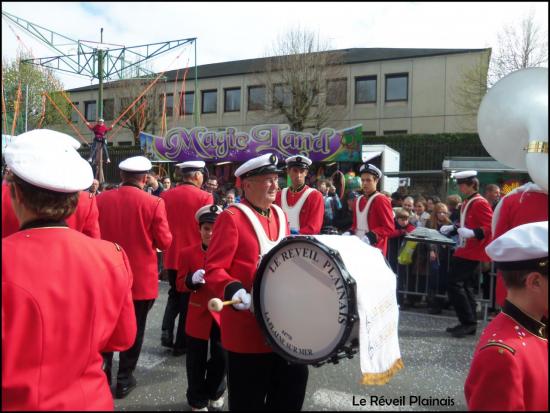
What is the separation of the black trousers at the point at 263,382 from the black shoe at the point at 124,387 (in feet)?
5.29

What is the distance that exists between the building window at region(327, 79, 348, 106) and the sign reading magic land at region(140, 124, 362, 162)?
12.1 m

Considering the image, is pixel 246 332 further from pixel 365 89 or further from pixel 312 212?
pixel 365 89

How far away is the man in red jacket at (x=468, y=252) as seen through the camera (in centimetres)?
553

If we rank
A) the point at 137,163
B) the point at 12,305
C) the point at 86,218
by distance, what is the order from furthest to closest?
the point at 137,163 → the point at 86,218 → the point at 12,305

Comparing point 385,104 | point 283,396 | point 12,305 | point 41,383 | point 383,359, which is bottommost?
point 283,396

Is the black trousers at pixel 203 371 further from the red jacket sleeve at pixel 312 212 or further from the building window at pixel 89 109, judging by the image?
the building window at pixel 89 109

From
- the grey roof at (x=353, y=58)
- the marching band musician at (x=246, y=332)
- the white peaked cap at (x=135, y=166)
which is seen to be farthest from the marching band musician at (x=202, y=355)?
the grey roof at (x=353, y=58)

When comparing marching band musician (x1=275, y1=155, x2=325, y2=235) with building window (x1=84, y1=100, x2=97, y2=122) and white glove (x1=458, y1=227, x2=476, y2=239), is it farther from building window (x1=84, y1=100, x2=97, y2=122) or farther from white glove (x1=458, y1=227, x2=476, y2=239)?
building window (x1=84, y1=100, x2=97, y2=122)

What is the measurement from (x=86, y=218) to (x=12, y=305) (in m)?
2.43

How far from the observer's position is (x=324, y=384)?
4.07 metres

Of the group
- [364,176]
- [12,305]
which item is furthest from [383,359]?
[364,176]

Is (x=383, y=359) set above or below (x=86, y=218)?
below

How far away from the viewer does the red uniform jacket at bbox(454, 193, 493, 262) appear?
5.57 meters

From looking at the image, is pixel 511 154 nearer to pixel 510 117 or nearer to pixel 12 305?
pixel 510 117
